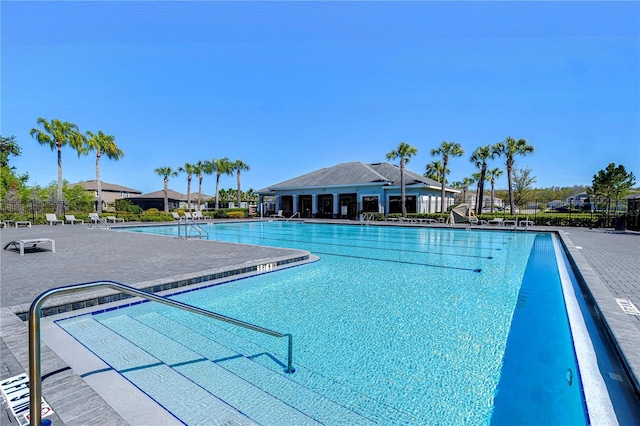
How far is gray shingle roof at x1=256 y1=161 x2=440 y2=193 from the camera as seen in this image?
30.2 m

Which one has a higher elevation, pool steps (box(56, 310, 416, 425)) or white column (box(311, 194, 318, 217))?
white column (box(311, 194, 318, 217))

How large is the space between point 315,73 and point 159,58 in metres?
9.72

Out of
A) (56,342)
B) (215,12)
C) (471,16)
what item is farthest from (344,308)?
(215,12)

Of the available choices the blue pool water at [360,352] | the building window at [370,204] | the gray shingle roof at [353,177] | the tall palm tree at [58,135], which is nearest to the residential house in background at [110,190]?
the tall palm tree at [58,135]

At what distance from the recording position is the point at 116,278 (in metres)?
6.14

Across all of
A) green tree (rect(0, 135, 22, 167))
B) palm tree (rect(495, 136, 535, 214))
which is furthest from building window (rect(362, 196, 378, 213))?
green tree (rect(0, 135, 22, 167))

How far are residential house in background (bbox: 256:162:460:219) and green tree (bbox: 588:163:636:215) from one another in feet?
61.8

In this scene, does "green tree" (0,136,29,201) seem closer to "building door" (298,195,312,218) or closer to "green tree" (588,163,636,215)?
"building door" (298,195,312,218)

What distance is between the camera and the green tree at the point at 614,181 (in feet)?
119

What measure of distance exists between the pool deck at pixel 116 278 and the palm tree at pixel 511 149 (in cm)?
1863

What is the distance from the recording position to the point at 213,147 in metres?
43.4

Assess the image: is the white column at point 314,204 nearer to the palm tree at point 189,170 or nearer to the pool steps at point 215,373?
the palm tree at point 189,170

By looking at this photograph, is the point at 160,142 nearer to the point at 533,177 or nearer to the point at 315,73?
the point at 315,73

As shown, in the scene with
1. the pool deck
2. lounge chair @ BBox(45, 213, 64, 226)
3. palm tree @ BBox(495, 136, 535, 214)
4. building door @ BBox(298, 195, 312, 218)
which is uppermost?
palm tree @ BBox(495, 136, 535, 214)
